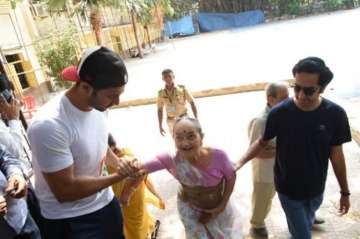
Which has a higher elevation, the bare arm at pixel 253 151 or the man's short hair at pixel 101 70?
the man's short hair at pixel 101 70

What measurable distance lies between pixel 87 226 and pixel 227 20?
103 ft

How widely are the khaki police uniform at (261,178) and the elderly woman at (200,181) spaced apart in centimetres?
57

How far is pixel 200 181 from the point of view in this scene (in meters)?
2.15

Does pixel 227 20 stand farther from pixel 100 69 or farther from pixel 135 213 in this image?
pixel 100 69

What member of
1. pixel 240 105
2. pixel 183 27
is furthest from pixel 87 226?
pixel 183 27

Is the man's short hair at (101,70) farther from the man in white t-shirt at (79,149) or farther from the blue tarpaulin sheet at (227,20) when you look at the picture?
the blue tarpaulin sheet at (227,20)

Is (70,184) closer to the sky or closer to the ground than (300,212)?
closer to the sky

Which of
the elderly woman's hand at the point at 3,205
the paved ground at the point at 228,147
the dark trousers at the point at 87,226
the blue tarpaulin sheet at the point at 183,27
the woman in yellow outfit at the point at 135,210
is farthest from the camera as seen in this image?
the blue tarpaulin sheet at the point at 183,27

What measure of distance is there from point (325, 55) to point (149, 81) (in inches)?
248

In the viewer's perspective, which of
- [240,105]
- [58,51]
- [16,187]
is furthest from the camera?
[58,51]

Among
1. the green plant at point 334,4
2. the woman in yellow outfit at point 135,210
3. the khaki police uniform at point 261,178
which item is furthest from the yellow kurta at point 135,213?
the green plant at point 334,4

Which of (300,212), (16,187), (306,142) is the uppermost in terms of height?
(16,187)

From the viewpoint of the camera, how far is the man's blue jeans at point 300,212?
2262 millimetres

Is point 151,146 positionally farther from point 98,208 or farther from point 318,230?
point 98,208
